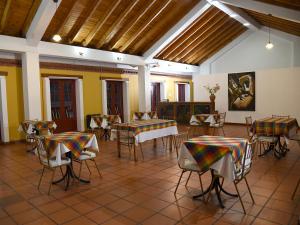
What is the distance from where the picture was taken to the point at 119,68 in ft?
34.2

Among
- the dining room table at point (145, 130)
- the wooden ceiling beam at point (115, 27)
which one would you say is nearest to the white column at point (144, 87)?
the wooden ceiling beam at point (115, 27)

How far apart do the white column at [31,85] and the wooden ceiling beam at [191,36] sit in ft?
19.1

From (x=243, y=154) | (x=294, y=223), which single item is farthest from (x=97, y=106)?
(x=294, y=223)

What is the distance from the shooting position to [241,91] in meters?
10.7

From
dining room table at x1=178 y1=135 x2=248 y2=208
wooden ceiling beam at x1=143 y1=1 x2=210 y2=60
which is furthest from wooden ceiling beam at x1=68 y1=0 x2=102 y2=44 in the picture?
dining room table at x1=178 y1=135 x2=248 y2=208

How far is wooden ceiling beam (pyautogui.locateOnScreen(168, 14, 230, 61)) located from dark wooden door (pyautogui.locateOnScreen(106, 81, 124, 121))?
2911mm

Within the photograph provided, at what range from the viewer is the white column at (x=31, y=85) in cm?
696

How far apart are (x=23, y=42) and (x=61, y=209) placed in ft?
18.0

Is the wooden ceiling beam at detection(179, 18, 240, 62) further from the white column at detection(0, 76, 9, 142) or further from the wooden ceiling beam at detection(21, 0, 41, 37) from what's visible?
the white column at detection(0, 76, 9, 142)

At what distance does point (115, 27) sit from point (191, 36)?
3.97m

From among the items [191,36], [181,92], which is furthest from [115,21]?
[181,92]

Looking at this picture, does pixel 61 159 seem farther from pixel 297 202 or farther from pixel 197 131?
pixel 197 131

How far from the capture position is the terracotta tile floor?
2748 millimetres

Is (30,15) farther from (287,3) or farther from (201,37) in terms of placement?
(201,37)
